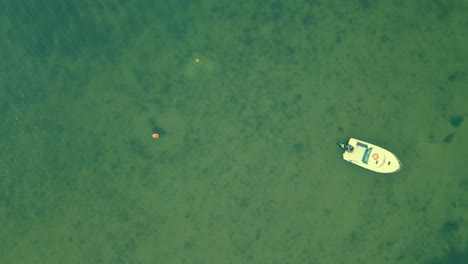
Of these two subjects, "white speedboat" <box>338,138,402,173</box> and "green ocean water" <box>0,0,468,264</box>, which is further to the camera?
"green ocean water" <box>0,0,468,264</box>

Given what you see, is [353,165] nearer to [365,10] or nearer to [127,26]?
[365,10]

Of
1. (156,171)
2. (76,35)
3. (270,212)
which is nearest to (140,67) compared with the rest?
(76,35)

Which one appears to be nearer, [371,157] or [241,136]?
[371,157]

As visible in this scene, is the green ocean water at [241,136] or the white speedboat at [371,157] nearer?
the white speedboat at [371,157]
